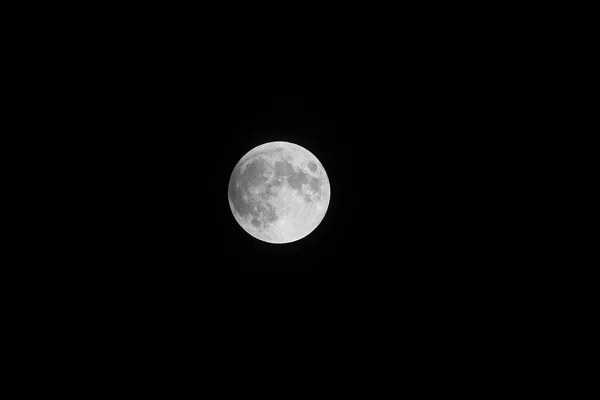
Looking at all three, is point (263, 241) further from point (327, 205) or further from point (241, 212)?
point (327, 205)

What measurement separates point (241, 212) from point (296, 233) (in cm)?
64

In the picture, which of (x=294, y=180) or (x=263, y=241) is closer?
(x=294, y=180)

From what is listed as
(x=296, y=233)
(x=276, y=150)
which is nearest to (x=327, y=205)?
(x=296, y=233)

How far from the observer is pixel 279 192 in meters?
3.77

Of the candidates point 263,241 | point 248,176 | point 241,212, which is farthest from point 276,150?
point 263,241

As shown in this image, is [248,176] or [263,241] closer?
[248,176]

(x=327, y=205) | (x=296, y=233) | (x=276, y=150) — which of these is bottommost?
(x=296, y=233)

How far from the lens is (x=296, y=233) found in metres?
4.06

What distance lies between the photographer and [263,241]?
14.2ft

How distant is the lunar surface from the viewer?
Result: 12.5ft

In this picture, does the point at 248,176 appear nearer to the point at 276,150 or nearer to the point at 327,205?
the point at 276,150

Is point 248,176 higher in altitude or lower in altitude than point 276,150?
lower

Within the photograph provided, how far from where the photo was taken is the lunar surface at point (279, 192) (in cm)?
380

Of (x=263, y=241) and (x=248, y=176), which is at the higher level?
(x=248, y=176)
